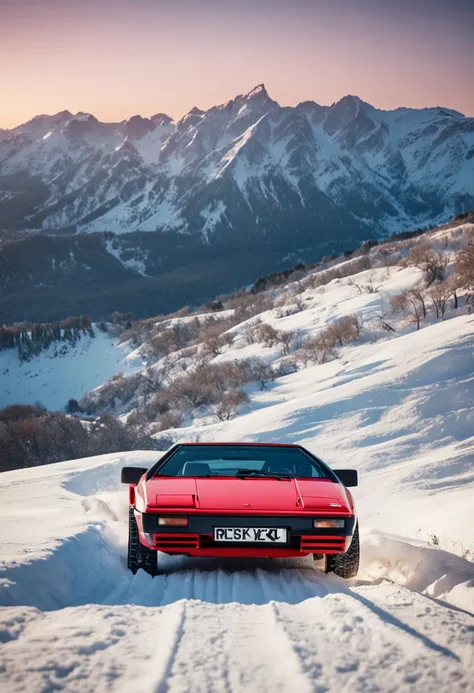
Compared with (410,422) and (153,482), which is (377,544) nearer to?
(153,482)

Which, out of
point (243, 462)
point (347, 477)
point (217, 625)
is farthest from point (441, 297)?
point (217, 625)

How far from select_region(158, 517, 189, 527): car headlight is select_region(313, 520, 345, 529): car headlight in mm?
980

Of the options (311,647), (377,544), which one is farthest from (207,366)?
(311,647)

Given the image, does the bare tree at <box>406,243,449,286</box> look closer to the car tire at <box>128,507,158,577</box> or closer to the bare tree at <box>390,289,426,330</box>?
the bare tree at <box>390,289,426,330</box>

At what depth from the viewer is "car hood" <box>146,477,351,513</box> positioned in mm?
4770

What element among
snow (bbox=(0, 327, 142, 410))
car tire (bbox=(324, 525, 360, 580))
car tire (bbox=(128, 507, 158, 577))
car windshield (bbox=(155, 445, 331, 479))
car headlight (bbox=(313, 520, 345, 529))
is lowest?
snow (bbox=(0, 327, 142, 410))

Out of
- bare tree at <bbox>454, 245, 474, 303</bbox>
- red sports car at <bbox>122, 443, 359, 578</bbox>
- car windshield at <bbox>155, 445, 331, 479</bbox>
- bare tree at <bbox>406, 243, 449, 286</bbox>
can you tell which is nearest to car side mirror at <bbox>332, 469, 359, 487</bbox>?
car windshield at <bbox>155, 445, 331, 479</bbox>

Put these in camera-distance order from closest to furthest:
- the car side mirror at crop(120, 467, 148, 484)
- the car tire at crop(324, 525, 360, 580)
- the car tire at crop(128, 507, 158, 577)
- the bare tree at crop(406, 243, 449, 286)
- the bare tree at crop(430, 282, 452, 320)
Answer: the car tire at crop(128, 507, 158, 577)
the car tire at crop(324, 525, 360, 580)
the car side mirror at crop(120, 467, 148, 484)
the bare tree at crop(430, 282, 452, 320)
the bare tree at crop(406, 243, 449, 286)

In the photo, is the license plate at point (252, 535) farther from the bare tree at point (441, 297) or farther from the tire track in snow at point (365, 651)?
the bare tree at point (441, 297)

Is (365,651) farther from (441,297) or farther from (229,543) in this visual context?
(441,297)

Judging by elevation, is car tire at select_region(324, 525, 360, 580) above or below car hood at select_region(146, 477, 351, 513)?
below

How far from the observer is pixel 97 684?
282cm

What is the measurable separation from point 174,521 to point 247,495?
64 cm

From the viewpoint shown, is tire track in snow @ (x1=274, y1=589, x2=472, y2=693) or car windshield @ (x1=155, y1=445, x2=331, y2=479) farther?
car windshield @ (x1=155, y1=445, x2=331, y2=479)
